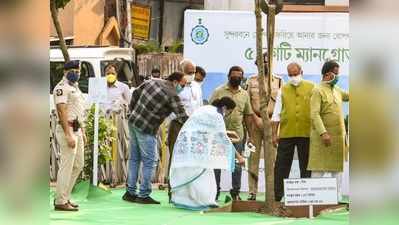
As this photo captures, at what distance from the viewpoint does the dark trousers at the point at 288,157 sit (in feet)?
30.0

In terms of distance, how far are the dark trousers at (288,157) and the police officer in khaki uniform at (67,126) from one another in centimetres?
222

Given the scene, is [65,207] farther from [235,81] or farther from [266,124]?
[235,81]

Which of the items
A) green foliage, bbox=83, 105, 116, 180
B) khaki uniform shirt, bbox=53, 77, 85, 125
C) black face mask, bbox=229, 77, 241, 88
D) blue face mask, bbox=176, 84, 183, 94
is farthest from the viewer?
green foliage, bbox=83, 105, 116, 180

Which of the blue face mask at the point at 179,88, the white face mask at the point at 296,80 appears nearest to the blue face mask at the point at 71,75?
the blue face mask at the point at 179,88

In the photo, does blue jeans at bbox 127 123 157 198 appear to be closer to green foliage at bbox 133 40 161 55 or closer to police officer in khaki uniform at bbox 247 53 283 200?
police officer in khaki uniform at bbox 247 53 283 200

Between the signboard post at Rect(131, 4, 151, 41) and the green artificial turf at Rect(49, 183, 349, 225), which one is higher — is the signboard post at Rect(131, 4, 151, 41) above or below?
above

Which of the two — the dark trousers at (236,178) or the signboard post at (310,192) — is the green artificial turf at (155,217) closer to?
the signboard post at (310,192)

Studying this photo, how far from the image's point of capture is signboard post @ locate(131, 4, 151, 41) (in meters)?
24.8

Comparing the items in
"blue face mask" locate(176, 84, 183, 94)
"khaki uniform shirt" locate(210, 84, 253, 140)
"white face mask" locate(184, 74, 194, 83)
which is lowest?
"khaki uniform shirt" locate(210, 84, 253, 140)

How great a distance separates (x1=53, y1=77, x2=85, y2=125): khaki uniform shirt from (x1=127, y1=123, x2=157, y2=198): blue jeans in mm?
1237

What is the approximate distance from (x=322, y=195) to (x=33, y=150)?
18.6 ft

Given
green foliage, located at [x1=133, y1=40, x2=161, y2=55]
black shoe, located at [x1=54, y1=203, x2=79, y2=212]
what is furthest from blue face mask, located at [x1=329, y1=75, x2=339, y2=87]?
green foliage, located at [x1=133, y1=40, x2=161, y2=55]

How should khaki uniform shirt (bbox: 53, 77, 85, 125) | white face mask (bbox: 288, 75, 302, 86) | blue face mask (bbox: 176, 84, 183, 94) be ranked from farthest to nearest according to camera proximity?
blue face mask (bbox: 176, 84, 183, 94)
white face mask (bbox: 288, 75, 302, 86)
khaki uniform shirt (bbox: 53, 77, 85, 125)

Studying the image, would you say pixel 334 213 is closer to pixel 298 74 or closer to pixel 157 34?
pixel 298 74
